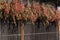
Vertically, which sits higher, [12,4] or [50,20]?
[12,4]

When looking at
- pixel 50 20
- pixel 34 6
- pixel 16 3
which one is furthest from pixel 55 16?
pixel 16 3

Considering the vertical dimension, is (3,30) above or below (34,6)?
below

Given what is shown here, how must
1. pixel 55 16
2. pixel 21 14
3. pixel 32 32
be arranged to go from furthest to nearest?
pixel 32 32 < pixel 55 16 < pixel 21 14

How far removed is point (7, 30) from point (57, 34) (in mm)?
1494

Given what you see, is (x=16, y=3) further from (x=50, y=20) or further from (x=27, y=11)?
(x=50, y=20)

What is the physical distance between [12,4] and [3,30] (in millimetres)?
882

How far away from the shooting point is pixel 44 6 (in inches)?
242

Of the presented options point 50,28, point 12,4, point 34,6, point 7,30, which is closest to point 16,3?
point 12,4

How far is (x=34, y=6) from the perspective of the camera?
19.6 feet

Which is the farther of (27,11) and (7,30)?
(7,30)

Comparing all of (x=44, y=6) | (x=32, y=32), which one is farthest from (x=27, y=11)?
(x=32, y=32)

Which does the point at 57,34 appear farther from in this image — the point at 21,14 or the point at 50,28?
the point at 21,14

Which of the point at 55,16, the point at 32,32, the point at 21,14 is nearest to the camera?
the point at 21,14

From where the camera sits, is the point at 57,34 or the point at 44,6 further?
the point at 57,34
